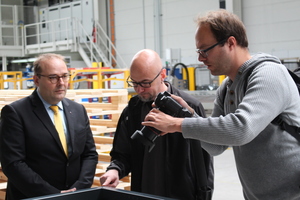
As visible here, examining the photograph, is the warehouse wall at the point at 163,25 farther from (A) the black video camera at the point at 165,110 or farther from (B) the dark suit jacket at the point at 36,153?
(A) the black video camera at the point at 165,110

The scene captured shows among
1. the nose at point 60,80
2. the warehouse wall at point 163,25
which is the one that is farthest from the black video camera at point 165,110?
the warehouse wall at point 163,25

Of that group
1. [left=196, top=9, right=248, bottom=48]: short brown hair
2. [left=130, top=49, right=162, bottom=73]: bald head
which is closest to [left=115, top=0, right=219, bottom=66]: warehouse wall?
[left=130, top=49, right=162, bottom=73]: bald head

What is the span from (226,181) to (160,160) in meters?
5.17

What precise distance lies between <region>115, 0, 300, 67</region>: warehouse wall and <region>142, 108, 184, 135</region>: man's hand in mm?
10258

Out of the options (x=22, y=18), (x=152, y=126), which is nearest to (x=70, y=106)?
(x=152, y=126)

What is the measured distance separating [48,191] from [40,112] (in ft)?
1.80

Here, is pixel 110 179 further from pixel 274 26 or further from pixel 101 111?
pixel 274 26

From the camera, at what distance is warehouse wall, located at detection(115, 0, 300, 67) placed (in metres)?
14.6

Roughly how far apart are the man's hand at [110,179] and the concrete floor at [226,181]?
14.3ft

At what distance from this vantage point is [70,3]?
22.0 m

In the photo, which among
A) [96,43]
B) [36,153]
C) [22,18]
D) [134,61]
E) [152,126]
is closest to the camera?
[152,126]

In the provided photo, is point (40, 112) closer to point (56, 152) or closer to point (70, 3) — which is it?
point (56, 152)

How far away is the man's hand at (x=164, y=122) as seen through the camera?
6.19 ft

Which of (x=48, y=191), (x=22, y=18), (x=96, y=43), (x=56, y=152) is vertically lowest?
(x=48, y=191)
